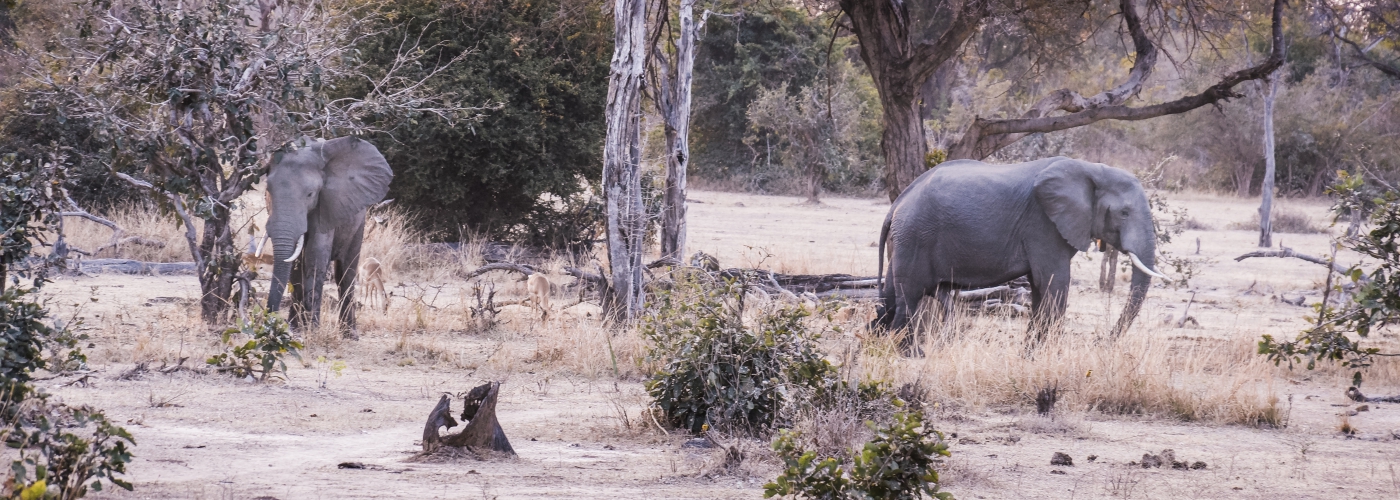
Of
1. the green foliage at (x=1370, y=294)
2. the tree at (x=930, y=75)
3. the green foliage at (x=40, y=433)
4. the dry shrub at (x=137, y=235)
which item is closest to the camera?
the green foliage at (x=40, y=433)

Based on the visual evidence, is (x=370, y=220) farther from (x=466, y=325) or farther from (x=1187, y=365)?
(x=1187, y=365)

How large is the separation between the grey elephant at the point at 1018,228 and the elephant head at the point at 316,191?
15.4ft

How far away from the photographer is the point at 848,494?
5.03 m

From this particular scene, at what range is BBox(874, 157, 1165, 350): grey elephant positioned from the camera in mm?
10656

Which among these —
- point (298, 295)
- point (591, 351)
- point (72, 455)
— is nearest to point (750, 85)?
point (298, 295)

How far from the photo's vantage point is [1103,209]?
35.3 ft

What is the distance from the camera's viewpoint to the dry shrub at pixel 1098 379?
8.18 meters

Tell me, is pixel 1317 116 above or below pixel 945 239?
above

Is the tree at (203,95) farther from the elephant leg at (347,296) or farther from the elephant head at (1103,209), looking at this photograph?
the elephant head at (1103,209)

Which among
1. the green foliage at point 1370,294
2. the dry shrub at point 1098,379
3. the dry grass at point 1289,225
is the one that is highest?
the green foliage at point 1370,294

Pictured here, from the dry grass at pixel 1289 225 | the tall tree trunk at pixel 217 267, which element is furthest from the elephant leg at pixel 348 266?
the dry grass at pixel 1289 225

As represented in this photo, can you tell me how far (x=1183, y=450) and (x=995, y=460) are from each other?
1280mm

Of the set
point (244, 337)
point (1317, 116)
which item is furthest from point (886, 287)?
point (1317, 116)

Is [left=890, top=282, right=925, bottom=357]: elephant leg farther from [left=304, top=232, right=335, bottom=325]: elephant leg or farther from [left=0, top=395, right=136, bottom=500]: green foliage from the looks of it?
[left=0, top=395, right=136, bottom=500]: green foliage
